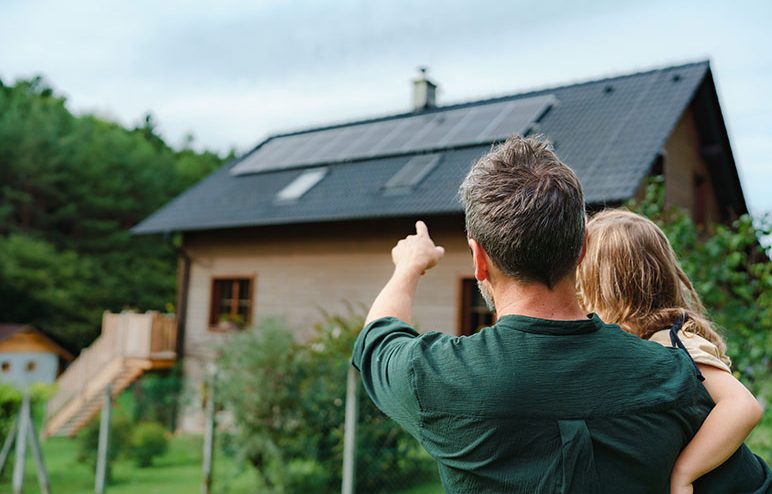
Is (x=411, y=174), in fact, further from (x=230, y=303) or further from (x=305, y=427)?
(x=305, y=427)

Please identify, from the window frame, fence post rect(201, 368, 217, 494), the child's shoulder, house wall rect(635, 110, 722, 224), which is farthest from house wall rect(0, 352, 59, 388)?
the child's shoulder

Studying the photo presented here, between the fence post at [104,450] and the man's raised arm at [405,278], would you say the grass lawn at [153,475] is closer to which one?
the fence post at [104,450]

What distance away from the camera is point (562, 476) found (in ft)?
4.17

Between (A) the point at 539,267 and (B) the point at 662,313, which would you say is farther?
(B) the point at 662,313

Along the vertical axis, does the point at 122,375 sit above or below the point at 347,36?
below

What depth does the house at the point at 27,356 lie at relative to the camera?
21.8m

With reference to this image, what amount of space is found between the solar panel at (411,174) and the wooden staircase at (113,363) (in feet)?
22.1

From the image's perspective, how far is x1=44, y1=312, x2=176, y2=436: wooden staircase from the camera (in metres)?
15.9

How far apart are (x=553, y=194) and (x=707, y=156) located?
1514 cm

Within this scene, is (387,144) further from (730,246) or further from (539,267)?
(539,267)

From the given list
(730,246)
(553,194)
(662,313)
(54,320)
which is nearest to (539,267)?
(553,194)

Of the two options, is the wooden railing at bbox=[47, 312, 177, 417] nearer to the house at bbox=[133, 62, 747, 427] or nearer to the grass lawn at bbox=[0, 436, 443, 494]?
the house at bbox=[133, 62, 747, 427]

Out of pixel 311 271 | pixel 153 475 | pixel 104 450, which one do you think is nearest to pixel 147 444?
pixel 153 475

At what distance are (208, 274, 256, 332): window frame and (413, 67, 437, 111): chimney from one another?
6.03m
